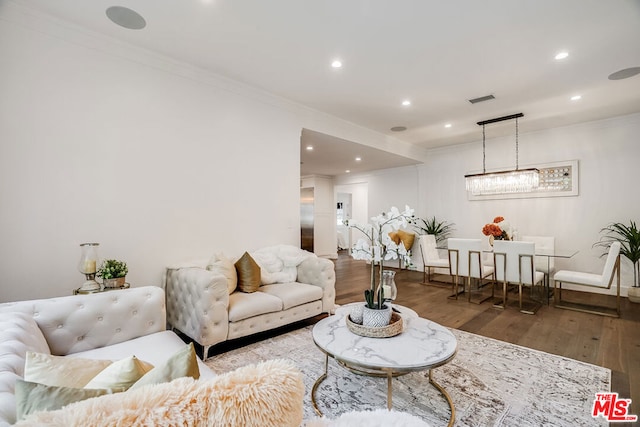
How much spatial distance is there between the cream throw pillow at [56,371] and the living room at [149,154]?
1991 millimetres

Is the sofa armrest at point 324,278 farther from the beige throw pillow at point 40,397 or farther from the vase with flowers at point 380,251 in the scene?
the beige throw pillow at point 40,397

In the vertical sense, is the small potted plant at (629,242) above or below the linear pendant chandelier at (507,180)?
below

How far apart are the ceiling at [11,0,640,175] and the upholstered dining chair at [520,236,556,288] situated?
218cm

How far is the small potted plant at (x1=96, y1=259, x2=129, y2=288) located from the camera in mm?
2439

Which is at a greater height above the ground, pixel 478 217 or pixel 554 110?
pixel 554 110

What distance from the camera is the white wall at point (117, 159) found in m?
2.35

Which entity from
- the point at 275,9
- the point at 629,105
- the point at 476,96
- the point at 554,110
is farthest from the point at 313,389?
the point at 629,105

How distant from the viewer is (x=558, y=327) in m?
3.38

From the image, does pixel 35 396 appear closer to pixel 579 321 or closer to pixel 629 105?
pixel 579 321

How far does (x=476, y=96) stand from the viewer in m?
4.02

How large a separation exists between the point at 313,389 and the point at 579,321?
3555 mm

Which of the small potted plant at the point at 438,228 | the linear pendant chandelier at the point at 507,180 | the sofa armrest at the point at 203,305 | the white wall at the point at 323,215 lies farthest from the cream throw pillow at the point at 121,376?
the white wall at the point at 323,215

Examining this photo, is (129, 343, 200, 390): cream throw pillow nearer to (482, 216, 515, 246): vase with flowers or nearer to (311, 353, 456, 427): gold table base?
(311, 353, 456, 427): gold table base

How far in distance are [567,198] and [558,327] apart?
302 centimetres
